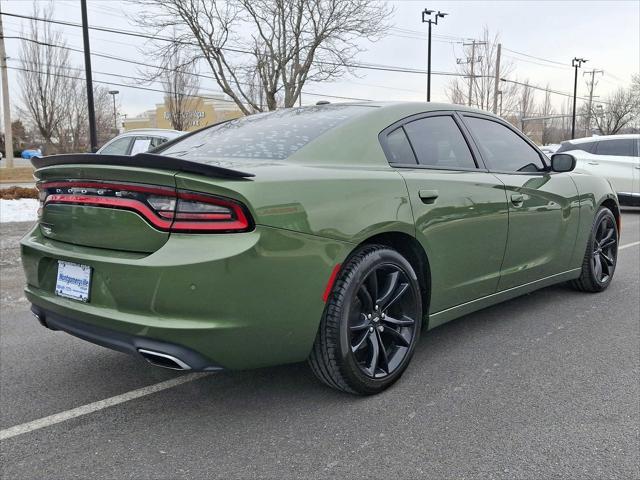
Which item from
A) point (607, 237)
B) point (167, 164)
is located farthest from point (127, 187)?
Result: point (607, 237)

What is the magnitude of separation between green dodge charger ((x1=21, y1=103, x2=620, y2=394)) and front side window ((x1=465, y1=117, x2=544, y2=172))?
4cm

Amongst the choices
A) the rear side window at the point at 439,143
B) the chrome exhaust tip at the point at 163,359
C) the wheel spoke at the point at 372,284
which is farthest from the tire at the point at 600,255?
the chrome exhaust tip at the point at 163,359

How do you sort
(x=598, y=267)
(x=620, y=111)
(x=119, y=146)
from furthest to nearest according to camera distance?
(x=620, y=111) < (x=119, y=146) < (x=598, y=267)

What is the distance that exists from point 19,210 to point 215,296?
9429 millimetres

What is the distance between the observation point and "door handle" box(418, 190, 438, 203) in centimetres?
303

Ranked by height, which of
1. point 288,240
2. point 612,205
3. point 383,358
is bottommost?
point 383,358

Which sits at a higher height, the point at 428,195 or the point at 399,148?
the point at 399,148

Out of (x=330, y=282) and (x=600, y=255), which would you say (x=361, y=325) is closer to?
(x=330, y=282)

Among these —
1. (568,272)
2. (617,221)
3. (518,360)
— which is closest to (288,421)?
(518,360)

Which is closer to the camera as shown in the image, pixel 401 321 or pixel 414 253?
pixel 401 321

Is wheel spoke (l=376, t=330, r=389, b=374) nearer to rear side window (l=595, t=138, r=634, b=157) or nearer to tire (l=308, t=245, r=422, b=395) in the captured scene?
tire (l=308, t=245, r=422, b=395)

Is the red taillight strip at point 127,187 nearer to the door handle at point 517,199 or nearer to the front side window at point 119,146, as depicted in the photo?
the door handle at point 517,199

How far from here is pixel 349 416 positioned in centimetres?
267

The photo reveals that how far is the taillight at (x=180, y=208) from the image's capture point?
7.51ft
